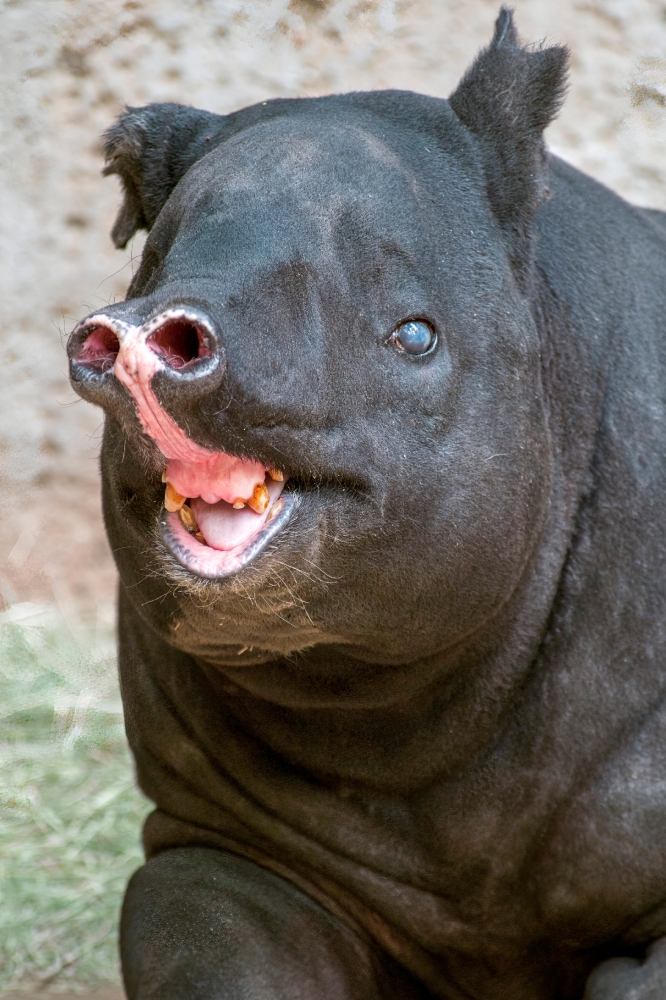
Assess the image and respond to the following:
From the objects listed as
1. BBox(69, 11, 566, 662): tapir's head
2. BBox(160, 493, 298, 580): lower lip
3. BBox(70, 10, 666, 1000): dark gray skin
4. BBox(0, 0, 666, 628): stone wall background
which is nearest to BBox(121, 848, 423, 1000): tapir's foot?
BBox(70, 10, 666, 1000): dark gray skin

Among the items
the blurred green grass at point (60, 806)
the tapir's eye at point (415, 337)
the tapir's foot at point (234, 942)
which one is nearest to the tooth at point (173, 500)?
the tapir's eye at point (415, 337)

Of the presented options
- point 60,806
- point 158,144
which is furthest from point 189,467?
point 60,806

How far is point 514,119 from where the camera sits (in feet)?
12.2

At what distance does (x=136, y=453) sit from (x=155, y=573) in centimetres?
31

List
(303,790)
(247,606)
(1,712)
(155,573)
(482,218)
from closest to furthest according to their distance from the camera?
(247,606) → (155,573) → (482,218) → (303,790) → (1,712)

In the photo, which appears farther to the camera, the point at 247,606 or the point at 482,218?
the point at 482,218

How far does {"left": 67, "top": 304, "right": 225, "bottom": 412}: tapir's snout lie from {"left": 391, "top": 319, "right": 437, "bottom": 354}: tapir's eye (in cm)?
65

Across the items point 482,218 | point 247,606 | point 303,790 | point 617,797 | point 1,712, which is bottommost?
point 1,712

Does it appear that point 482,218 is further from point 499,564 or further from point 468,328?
point 499,564

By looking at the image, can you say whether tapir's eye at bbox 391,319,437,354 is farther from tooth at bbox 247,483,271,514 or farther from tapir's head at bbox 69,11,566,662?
tooth at bbox 247,483,271,514

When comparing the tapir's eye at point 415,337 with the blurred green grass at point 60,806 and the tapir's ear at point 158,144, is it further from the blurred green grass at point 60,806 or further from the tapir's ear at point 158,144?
the blurred green grass at point 60,806

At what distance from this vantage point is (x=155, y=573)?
3375 millimetres

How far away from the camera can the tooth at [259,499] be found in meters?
3.02

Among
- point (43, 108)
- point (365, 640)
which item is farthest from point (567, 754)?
point (43, 108)
